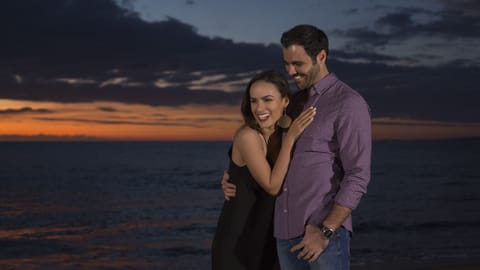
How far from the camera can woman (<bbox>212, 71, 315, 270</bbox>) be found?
2.88m

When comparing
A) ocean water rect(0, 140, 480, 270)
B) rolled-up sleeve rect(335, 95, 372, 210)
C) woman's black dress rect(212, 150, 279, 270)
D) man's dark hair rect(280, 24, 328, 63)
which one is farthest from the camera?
ocean water rect(0, 140, 480, 270)

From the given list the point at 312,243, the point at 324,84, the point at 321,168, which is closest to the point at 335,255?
the point at 312,243

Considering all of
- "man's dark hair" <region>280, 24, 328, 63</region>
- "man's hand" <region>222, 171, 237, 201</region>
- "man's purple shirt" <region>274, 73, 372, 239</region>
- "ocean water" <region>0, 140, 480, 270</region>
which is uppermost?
"man's dark hair" <region>280, 24, 328, 63</region>

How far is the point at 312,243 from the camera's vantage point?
97.3 inches

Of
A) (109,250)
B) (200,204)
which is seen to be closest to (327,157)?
(109,250)

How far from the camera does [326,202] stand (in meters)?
2.53

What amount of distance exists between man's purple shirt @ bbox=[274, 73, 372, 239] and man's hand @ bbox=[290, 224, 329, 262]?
0.05 metres

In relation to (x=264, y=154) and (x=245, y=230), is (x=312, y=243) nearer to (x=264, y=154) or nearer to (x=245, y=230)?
(x=264, y=154)

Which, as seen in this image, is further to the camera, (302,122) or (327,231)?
(302,122)

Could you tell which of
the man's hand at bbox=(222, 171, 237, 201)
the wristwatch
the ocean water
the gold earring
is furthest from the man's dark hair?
the ocean water

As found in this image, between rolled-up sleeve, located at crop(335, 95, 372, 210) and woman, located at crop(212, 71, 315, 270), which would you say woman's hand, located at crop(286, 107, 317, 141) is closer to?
woman, located at crop(212, 71, 315, 270)

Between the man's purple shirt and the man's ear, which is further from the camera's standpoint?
the man's ear

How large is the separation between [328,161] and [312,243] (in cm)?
36

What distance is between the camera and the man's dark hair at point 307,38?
255 cm
